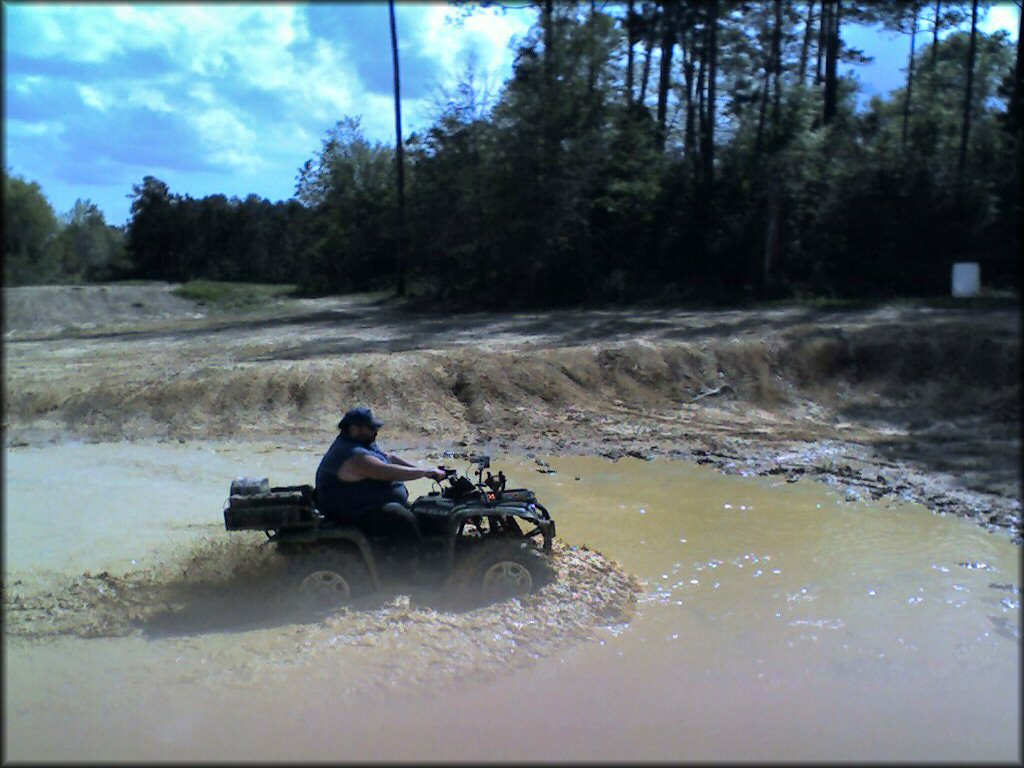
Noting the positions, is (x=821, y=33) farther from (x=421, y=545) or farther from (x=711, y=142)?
(x=421, y=545)

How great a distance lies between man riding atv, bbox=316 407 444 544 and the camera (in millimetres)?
6957

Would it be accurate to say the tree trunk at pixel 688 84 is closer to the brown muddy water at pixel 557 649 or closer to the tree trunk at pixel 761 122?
the tree trunk at pixel 761 122

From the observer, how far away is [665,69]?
34.6 m

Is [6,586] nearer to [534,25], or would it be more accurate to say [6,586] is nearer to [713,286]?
[713,286]

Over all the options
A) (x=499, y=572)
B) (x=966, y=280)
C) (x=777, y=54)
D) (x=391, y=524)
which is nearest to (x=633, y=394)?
(x=966, y=280)

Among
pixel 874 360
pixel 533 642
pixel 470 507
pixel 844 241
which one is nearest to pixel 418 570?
pixel 470 507

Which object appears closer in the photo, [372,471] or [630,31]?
[372,471]

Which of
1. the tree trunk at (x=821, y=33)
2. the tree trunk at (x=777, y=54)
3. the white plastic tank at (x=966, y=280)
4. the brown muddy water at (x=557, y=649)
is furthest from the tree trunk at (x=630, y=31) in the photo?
the brown muddy water at (x=557, y=649)

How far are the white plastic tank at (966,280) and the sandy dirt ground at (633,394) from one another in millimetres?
1685

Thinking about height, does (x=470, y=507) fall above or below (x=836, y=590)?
above

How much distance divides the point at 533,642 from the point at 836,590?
2.79 metres

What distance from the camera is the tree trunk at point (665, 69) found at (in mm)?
32562

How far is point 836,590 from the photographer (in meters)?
7.84

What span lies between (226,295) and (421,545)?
30751 millimetres
